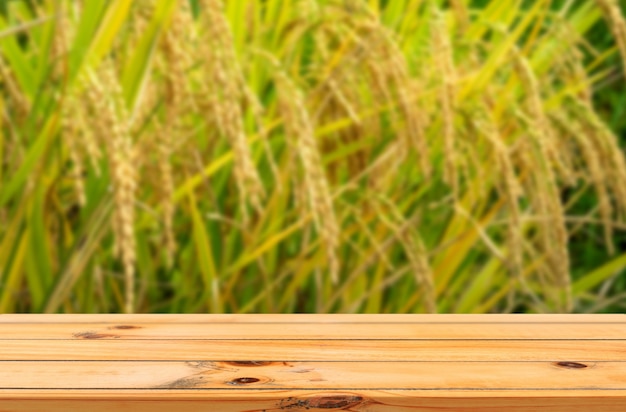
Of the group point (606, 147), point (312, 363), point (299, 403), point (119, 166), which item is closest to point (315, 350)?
point (312, 363)

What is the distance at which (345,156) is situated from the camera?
179 centimetres

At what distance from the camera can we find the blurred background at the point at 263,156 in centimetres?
133

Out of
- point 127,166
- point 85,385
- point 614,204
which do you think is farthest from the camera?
point 614,204

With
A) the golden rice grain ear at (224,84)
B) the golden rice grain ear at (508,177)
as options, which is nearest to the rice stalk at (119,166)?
the golden rice grain ear at (224,84)

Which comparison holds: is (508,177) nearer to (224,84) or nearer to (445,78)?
(445,78)

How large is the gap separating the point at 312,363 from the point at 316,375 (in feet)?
0.14

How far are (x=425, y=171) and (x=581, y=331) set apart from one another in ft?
1.40

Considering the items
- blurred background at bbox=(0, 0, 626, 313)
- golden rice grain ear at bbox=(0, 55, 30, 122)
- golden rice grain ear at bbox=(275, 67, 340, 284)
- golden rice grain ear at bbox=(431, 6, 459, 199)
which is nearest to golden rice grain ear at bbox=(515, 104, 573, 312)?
blurred background at bbox=(0, 0, 626, 313)

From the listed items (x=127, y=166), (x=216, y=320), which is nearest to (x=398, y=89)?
(x=127, y=166)

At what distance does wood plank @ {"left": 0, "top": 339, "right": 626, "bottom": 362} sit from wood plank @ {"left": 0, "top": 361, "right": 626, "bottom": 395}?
0.02 metres

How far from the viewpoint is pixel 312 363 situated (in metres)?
0.83

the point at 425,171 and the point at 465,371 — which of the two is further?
the point at 425,171

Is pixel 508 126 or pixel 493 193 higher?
pixel 508 126

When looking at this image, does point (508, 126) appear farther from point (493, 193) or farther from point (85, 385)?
point (85, 385)
